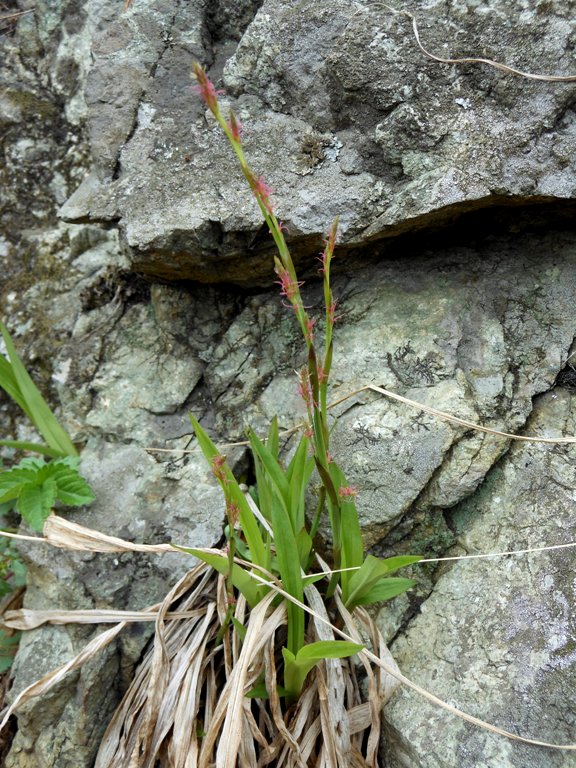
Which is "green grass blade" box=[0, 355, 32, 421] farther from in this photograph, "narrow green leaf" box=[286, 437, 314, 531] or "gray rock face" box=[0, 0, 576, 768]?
"narrow green leaf" box=[286, 437, 314, 531]

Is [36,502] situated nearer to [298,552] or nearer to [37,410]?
[37,410]

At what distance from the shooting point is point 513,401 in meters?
1.54

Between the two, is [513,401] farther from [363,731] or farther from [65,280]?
[65,280]

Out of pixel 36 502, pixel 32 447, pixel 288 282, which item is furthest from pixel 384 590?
pixel 32 447

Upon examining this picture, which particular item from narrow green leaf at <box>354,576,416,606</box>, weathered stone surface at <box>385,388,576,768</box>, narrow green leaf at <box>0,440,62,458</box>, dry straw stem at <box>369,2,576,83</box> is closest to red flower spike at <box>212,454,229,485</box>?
narrow green leaf at <box>354,576,416,606</box>

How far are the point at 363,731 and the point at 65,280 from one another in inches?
70.7

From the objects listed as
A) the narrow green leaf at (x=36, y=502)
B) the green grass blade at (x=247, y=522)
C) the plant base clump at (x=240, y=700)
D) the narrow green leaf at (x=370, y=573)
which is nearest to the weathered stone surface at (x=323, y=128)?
the green grass blade at (x=247, y=522)

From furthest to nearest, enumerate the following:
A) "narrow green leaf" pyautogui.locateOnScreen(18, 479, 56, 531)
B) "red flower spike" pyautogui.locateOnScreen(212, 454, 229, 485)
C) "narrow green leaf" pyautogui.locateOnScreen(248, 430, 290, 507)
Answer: "narrow green leaf" pyautogui.locateOnScreen(18, 479, 56, 531)
"narrow green leaf" pyautogui.locateOnScreen(248, 430, 290, 507)
"red flower spike" pyautogui.locateOnScreen(212, 454, 229, 485)

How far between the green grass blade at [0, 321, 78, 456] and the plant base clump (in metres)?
0.63

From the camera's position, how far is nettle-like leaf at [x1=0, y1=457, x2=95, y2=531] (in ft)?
5.27

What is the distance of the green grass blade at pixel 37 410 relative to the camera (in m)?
1.81

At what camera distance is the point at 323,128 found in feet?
5.57

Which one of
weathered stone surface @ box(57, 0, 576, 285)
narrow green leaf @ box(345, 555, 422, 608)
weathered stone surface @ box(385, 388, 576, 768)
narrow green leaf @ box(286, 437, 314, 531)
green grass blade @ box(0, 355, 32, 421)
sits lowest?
weathered stone surface @ box(385, 388, 576, 768)

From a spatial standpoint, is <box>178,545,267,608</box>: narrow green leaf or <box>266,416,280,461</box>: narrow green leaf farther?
<box>266,416,280,461</box>: narrow green leaf
